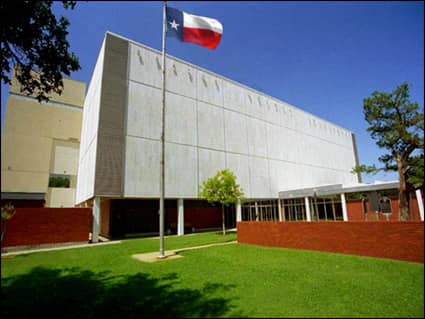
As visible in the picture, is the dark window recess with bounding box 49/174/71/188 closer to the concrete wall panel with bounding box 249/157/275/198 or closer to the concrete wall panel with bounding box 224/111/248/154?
the concrete wall panel with bounding box 224/111/248/154

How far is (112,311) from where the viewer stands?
4.89 metres

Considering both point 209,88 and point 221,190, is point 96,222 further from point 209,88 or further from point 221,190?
point 209,88

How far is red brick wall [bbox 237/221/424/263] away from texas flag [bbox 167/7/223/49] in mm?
10487

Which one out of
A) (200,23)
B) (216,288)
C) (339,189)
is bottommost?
(216,288)

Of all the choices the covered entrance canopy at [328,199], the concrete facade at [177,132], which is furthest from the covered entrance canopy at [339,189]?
the concrete facade at [177,132]

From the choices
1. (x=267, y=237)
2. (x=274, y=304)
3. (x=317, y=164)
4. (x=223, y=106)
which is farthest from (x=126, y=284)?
(x=317, y=164)

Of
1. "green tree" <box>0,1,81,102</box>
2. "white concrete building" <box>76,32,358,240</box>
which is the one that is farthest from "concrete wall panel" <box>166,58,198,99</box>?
"green tree" <box>0,1,81,102</box>

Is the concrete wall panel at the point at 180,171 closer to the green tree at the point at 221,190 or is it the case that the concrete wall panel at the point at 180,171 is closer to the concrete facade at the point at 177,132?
the concrete facade at the point at 177,132

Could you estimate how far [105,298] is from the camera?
18.6 ft

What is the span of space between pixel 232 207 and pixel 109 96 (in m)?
20.6

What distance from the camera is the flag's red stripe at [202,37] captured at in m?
12.6

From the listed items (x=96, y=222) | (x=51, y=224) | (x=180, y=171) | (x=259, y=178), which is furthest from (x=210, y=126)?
(x=51, y=224)

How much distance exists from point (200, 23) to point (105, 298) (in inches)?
488

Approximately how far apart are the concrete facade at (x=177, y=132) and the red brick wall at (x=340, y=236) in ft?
35.8
